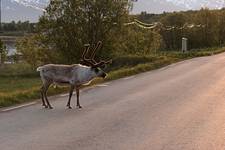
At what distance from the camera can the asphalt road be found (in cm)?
980

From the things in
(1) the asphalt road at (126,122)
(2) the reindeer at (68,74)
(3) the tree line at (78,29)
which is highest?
(3) the tree line at (78,29)

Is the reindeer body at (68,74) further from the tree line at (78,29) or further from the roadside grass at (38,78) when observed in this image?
the tree line at (78,29)

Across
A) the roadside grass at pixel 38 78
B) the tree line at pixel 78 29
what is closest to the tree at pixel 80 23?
the tree line at pixel 78 29

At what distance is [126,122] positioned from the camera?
39.8ft

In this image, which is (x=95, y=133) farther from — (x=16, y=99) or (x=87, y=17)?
(x=87, y=17)

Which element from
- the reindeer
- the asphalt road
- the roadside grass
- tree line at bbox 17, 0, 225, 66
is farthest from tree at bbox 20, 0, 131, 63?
the reindeer

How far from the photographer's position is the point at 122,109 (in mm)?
14133

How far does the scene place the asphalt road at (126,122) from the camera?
9.80m

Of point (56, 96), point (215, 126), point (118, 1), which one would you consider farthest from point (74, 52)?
point (215, 126)

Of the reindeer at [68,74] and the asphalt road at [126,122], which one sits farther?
the reindeer at [68,74]

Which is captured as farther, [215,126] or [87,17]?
[87,17]

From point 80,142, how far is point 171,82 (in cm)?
1213

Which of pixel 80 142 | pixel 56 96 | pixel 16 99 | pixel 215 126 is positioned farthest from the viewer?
pixel 56 96

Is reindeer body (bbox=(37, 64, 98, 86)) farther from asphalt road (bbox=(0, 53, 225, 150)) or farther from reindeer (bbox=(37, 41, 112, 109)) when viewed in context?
asphalt road (bbox=(0, 53, 225, 150))
